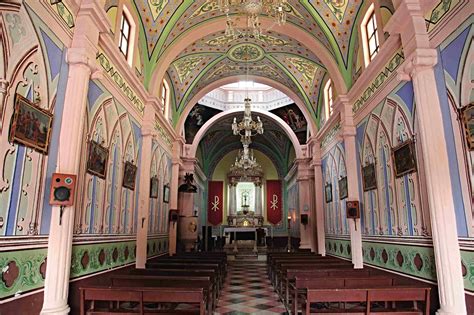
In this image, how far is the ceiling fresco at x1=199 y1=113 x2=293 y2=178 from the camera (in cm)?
1961

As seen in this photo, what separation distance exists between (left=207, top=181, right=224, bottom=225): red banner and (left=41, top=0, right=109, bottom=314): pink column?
62.9ft

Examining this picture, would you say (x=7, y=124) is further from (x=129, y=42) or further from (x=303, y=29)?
(x=303, y=29)

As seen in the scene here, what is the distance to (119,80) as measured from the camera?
22.3 ft

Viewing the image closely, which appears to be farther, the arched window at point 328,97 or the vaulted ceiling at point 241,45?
the arched window at point 328,97

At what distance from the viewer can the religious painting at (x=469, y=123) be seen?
391cm

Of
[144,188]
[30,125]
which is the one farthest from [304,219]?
[30,125]

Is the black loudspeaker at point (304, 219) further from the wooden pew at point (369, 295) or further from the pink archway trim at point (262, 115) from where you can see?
the wooden pew at point (369, 295)

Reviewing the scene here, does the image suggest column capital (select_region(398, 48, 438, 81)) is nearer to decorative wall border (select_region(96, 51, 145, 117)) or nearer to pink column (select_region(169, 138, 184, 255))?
decorative wall border (select_region(96, 51, 145, 117))

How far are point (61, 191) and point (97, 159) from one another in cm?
168

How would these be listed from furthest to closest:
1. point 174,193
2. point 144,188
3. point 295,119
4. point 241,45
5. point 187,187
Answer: point 295,119
point 187,187
point 174,193
point 241,45
point 144,188

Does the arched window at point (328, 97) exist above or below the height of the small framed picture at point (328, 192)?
above

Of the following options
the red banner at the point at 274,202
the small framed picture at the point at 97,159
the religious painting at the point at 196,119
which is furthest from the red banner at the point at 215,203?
the small framed picture at the point at 97,159

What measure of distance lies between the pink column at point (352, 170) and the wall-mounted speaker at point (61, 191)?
6.17 m

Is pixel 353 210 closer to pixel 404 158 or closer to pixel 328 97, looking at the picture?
pixel 404 158
